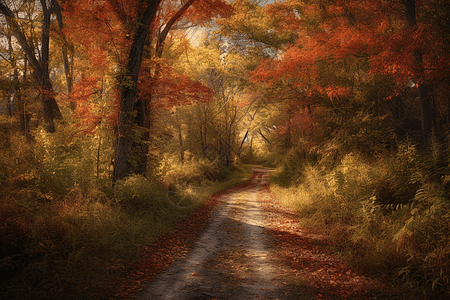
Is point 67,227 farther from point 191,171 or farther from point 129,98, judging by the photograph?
point 191,171

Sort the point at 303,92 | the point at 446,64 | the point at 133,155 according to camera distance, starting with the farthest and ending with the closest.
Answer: the point at 303,92 → the point at 133,155 → the point at 446,64

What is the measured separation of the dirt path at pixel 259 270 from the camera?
4918mm

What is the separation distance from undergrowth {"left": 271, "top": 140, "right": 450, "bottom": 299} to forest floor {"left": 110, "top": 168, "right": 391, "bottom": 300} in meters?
0.52

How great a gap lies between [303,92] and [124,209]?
39.1 ft

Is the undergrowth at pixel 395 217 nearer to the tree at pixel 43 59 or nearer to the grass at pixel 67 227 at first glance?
the grass at pixel 67 227

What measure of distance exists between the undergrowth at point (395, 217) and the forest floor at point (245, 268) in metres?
0.52

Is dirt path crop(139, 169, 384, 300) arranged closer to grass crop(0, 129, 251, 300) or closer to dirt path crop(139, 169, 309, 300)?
dirt path crop(139, 169, 309, 300)

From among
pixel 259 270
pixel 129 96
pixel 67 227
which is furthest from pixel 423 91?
pixel 67 227

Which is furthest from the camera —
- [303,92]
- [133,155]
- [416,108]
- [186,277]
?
[303,92]

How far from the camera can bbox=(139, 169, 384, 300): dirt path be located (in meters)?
4.92

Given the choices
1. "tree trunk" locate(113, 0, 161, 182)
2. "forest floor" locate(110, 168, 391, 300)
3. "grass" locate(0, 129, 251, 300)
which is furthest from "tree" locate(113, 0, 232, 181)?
"forest floor" locate(110, 168, 391, 300)

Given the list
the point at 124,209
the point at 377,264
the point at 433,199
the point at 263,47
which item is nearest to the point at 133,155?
the point at 124,209

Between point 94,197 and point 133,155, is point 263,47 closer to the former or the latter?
point 133,155

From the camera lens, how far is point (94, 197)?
7645mm
